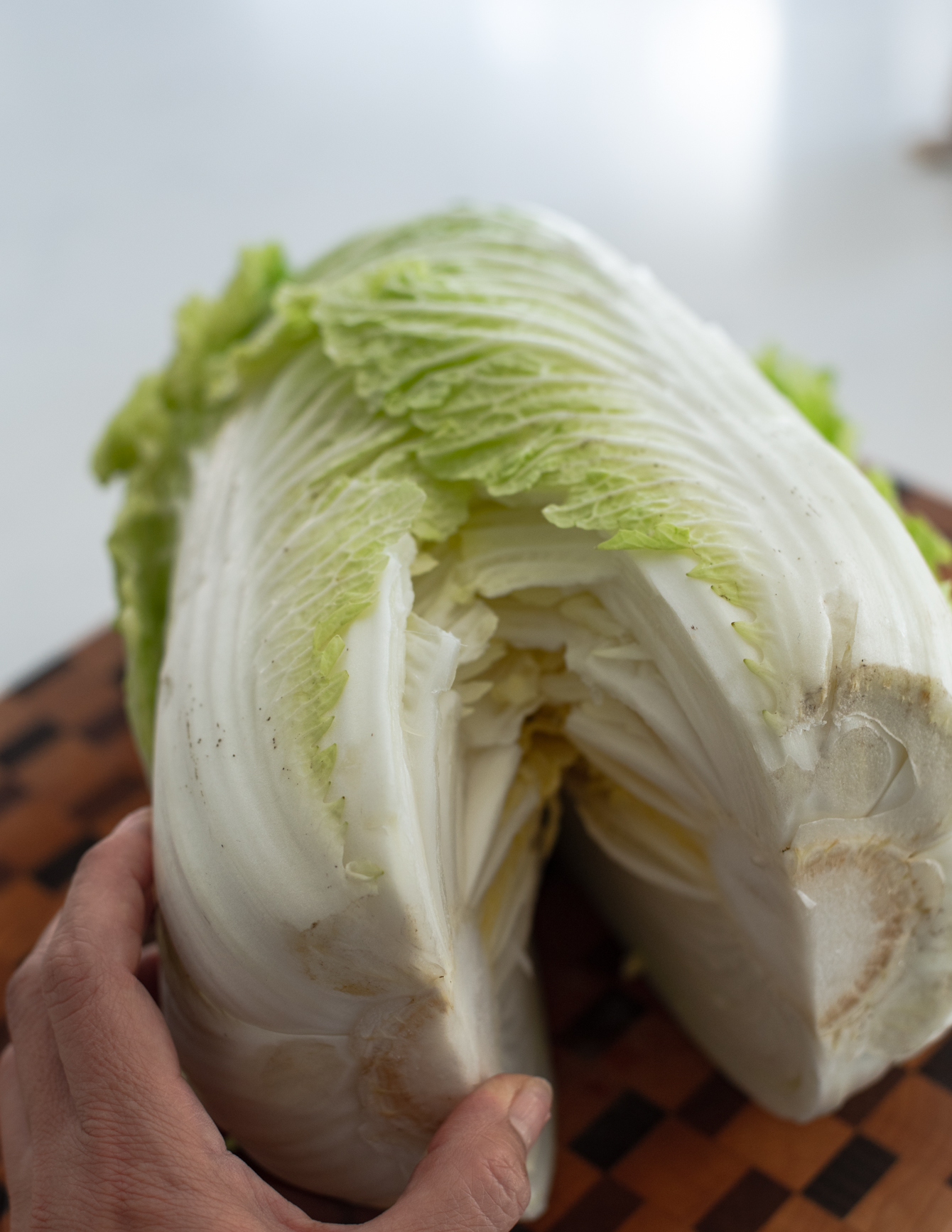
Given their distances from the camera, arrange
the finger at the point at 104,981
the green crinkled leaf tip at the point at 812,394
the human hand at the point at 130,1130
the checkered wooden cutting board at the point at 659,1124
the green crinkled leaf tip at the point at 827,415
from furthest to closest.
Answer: the green crinkled leaf tip at the point at 812,394 < the green crinkled leaf tip at the point at 827,415 < the checkered wooden cutting board at the point at 659,1124 < the finger at the point at 104,981 < the human hand at the point at 130,1130

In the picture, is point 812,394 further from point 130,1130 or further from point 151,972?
point 130,1130

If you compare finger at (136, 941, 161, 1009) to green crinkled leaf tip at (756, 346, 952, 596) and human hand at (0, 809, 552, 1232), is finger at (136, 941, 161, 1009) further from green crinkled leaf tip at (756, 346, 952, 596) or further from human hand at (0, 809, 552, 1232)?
green crinkled leaf tip at (756, 346, 952, 596)

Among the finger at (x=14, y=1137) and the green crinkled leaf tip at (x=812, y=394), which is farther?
the green crinkled leaf tip at (x=812, y=394)

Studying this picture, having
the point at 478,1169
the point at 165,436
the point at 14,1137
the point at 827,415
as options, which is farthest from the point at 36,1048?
the point at 827,415

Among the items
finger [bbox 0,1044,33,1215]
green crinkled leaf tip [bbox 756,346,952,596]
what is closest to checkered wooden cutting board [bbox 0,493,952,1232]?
finger [bbox 0,1044,33,1215]

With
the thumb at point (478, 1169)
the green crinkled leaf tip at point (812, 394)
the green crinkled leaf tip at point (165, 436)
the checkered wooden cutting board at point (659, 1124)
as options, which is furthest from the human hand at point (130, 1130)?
the green crinkled leaf tip at point (812, 394)

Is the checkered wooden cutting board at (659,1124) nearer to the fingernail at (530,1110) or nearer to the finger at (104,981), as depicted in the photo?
the fingernail at (530,1110)
